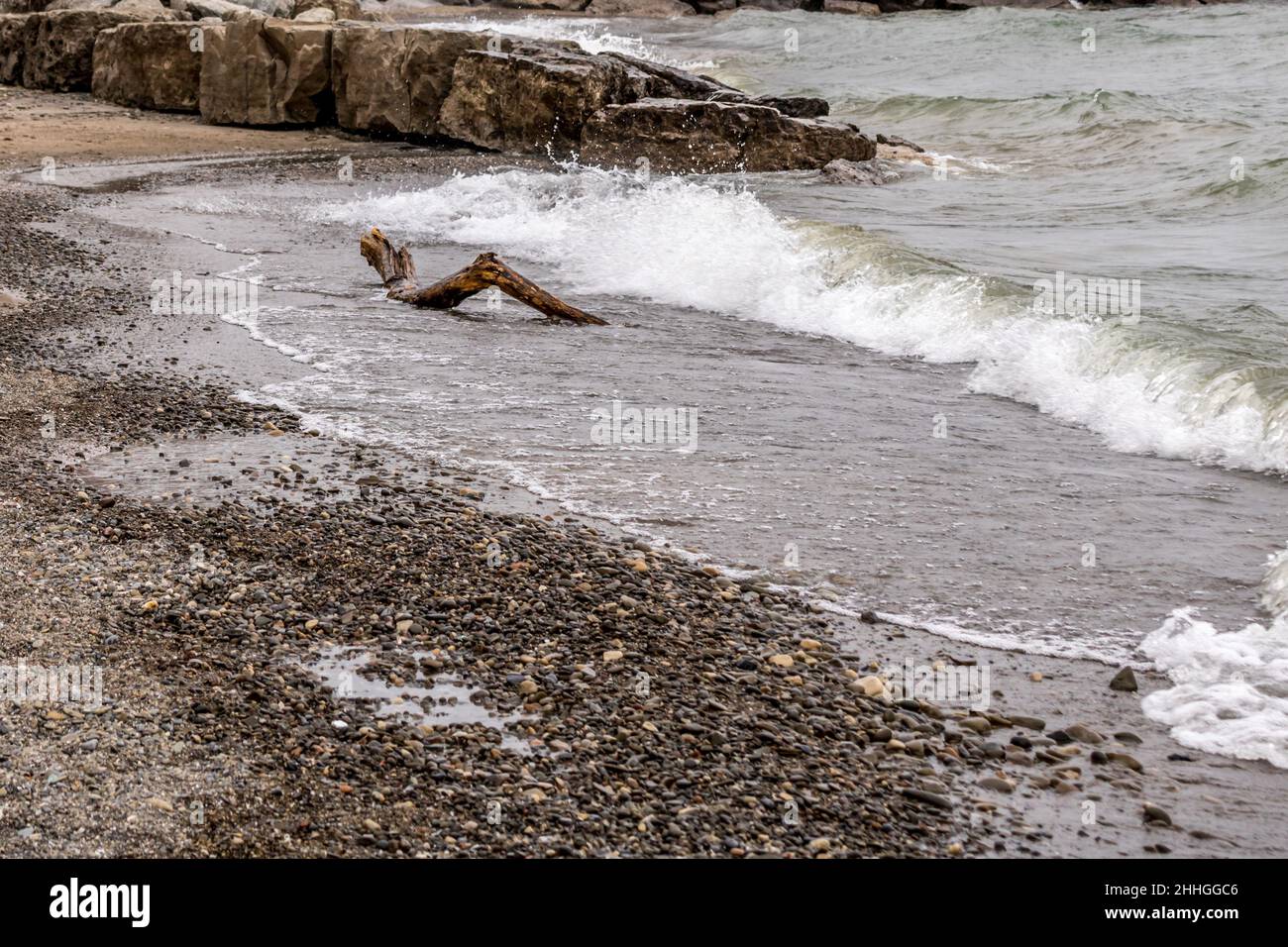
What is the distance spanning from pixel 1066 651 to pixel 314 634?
279 cm

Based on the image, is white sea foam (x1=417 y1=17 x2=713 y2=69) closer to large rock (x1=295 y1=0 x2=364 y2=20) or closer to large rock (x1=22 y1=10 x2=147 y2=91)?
large rock (x1=295 y1=0 x2=364 y2=20)

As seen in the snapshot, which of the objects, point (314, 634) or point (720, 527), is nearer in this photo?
point (314, 634)

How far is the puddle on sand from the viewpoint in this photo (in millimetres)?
4125

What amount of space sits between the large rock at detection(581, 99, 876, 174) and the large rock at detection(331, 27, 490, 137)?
3166mm

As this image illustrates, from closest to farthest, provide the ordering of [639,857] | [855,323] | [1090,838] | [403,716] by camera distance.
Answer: [639,857]
[1090,838]
[403,716]
[855,323]

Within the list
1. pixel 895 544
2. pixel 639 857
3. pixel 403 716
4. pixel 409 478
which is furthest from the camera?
pixel 409 478

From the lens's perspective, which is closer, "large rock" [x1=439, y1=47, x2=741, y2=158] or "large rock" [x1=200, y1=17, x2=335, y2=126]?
"large rock" [x1=439, y1=47, x2=741, y2=158]

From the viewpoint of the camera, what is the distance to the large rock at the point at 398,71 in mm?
20828

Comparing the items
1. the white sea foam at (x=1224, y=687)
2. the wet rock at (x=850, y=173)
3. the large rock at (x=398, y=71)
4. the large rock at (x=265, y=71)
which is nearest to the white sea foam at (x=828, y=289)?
the wet rock at (x=850, y=173)

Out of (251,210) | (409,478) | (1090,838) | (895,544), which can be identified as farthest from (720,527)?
(251,210)

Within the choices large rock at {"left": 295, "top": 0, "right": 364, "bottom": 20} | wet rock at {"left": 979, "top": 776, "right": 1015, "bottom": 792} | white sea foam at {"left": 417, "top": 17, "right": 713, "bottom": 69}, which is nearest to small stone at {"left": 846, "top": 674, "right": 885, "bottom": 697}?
wet rock at {"left": 979, "top": 776, "right": 1015, "bottom": 792}

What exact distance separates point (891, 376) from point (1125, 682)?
15.1 feet

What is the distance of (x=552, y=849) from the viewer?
3.49 metres

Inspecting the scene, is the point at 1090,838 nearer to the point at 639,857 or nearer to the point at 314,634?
the point at 639,857
